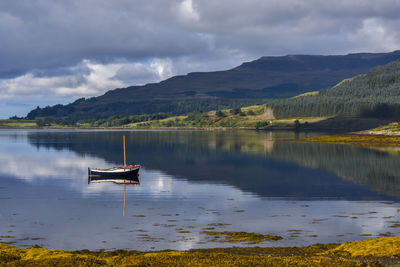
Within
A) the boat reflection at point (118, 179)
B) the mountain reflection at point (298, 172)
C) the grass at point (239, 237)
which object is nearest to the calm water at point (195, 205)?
the mountain reflection at point (298, 172)

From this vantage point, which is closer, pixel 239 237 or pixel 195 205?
pixel 239 237

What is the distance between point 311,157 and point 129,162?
169 ft

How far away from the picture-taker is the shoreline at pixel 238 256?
28.7 meters

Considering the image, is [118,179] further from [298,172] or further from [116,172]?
[298,172]

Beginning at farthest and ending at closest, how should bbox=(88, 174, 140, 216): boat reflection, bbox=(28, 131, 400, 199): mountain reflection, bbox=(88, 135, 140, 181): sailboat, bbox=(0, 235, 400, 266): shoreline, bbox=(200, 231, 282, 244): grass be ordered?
1. bbox=(88, 135, 140, 181): sailboat
2. bbox=(88, 174, 140, 216): boat reflection
3. bbox=(28, 131, 400, 199): mountain reflection
4. bbox=(200, 231, 282, 244): grass
5. bbox=(0, 235, 400, 266): shoreline

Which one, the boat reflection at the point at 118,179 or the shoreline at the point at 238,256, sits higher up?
the shoreline at the point at 238,256

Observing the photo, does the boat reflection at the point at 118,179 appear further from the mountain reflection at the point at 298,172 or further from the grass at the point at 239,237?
the grass at the point at 239,237

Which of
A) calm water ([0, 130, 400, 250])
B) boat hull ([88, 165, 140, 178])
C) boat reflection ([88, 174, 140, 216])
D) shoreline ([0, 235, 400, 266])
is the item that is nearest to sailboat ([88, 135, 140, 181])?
boat hull ([88, 165, 140, 178])

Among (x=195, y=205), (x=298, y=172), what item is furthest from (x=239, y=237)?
(x=298, y=172)

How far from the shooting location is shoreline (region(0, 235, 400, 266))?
28688 mm

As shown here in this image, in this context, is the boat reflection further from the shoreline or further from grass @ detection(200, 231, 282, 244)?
the shoreline

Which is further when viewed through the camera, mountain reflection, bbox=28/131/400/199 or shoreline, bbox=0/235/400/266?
mountain reflection, bbox=28/131/400/199

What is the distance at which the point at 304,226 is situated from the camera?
43.2m

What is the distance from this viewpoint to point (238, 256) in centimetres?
3053
